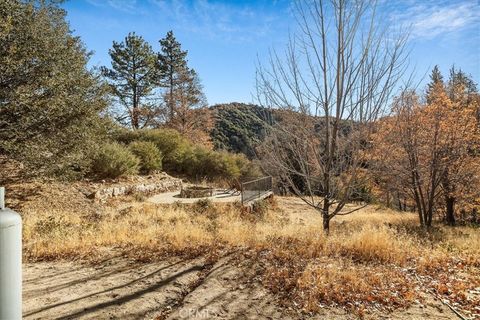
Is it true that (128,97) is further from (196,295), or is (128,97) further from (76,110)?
(196,295)

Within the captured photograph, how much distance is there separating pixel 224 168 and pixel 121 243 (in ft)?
57.7

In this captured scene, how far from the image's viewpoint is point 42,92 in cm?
934

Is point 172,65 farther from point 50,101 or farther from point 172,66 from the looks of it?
point 50,101

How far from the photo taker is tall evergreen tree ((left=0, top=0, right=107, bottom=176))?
8.51 metres

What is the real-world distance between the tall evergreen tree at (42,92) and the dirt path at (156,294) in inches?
204

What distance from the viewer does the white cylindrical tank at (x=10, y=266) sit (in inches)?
74.1

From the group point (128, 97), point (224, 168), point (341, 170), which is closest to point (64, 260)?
point (341, 170)

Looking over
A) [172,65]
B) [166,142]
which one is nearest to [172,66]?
[172,65]

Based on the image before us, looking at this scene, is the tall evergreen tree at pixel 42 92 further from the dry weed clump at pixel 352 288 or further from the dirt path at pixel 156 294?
the dry weed clump at pixel 352 288

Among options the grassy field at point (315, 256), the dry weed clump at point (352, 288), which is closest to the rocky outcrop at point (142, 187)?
the grassy field at point (315, 256)

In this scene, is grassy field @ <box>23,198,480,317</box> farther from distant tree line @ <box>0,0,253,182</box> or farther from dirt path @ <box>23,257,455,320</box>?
distant tree line @ <box>0,0,253,182</box>

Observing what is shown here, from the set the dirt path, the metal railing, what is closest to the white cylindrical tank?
the dirt path

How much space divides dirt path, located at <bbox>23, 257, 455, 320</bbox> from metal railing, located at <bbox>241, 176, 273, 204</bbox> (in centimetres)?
884

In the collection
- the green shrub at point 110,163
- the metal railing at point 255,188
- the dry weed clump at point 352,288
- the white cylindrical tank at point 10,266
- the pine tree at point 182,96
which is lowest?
the dry weed clump at point 352,288
